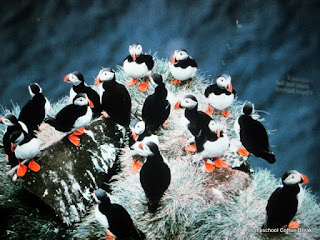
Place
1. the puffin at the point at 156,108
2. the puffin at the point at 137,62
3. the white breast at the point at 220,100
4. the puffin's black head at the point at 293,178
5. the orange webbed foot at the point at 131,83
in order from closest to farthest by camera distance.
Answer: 1. the puffin's black head at the point at 293,178
2. the puffin at the point at 156,108
3. the white breast at the point at 220,100
4. the puffin at the point at 137,62
5. the orange webbed foot at the point at 131,83

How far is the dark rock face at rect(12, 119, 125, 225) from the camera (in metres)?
2.64

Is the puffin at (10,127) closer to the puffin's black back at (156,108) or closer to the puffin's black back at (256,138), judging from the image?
the puffin's black back at (156,108)

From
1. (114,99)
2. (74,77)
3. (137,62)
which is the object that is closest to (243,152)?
(114,99)

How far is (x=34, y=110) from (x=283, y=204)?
6.08ft

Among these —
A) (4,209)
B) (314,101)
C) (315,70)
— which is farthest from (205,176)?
(4,209)

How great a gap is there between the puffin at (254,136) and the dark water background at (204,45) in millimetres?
432

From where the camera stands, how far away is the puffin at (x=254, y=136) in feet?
8.64

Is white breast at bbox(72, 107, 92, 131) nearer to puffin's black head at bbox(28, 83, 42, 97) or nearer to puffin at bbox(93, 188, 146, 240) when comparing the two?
puffin's black head at bbox(28, 83, 42, 97)

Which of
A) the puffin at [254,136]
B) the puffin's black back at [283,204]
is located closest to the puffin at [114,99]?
the puffin at [254,136]

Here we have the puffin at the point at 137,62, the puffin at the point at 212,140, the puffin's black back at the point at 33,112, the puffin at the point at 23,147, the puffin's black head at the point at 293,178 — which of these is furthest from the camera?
the puffin at the point at 137,62

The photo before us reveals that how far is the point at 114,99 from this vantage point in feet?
9.31

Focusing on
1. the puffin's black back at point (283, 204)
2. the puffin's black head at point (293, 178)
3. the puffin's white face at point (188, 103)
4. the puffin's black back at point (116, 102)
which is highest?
the puffin's black back at point (116, 102)

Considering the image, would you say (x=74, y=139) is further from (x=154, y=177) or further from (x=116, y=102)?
(x=154, y=177)

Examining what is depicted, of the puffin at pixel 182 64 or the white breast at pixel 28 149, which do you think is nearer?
the white breast at pixel 28 149
